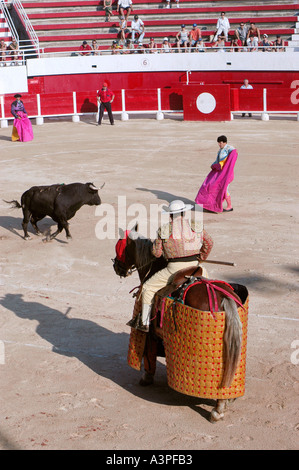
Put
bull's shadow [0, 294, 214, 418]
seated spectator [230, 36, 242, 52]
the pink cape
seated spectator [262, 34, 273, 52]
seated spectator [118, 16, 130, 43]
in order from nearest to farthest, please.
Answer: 1. bull's shadow [0, 294, 214, 418]
2. the pink cape
3. seated spectator [262, 34, 273, 52]
4. seated spectator [230, 36, 242, 52]
5. seated spectator [118, 16, 130, 43]

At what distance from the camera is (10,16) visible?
25.7 meters

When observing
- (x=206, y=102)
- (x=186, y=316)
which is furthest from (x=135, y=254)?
(x=206, y=102)

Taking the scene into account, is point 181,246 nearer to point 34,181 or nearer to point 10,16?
point 34,181

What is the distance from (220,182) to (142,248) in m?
6.12

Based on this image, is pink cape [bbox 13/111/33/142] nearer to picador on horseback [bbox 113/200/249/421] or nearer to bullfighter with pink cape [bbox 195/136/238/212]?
bullfighter with pink cape [bbox 195/136/238/212]

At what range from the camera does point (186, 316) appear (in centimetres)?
536

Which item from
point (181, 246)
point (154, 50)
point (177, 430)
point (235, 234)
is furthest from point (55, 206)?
point (154, 50)

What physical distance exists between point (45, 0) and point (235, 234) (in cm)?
1912

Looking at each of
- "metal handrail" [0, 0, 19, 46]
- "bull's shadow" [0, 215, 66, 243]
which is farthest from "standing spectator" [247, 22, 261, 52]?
"bull's shadow" [0, 215, 66, 243]

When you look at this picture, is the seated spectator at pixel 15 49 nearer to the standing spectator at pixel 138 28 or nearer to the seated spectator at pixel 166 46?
the standing spectator at pixel 138 28

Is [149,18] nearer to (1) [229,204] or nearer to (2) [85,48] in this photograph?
(2) [85,48]

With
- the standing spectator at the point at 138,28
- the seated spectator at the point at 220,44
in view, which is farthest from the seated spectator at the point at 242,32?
the standing spectator at the point at 138,28

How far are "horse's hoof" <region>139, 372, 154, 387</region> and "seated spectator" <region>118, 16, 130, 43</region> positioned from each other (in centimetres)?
2041

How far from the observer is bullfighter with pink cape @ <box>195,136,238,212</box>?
460 inches
